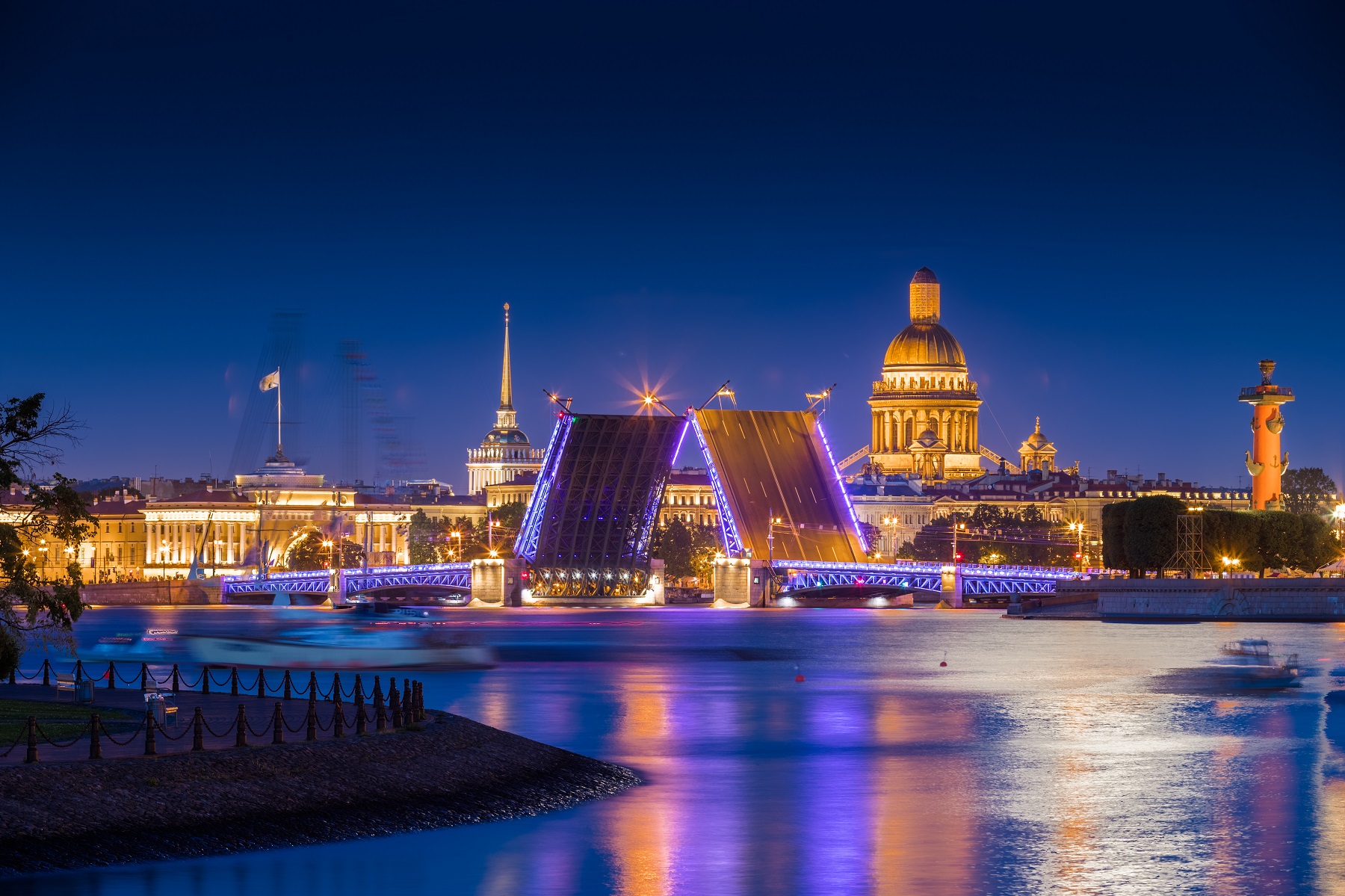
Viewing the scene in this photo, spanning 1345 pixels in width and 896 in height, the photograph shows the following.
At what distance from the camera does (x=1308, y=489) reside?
13012 centimetres

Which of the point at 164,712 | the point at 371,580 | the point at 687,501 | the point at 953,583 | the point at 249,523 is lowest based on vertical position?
the point at 164,712

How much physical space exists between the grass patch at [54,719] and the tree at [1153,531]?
66.1m

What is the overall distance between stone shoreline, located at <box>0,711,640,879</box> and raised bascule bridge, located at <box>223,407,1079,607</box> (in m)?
56.0

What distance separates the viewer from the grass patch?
2248 cm

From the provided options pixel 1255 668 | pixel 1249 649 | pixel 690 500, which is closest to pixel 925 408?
pixel 690 500

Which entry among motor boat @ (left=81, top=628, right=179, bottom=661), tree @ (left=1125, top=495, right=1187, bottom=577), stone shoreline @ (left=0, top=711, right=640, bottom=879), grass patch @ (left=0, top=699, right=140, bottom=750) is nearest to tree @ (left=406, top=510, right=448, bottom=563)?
tree @ (left=1125, top=495, right=1187, bottom=577)

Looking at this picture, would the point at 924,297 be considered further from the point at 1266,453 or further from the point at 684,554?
the point at 1266,453

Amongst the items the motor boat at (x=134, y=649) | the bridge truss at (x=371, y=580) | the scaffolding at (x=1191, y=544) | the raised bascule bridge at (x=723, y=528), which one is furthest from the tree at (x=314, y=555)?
the motor boat at (x=134, y=649)

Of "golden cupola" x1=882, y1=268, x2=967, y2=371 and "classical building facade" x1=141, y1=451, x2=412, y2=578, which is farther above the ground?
"golden cupola" x1=882, y1=268, x2=967, y2=371

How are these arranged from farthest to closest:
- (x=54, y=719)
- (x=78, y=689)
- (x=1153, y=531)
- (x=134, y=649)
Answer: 1. (x=1153, y=531)
2. (x=134, y=649)
3. (x=78, y=689)
4. (x=54, y=719)

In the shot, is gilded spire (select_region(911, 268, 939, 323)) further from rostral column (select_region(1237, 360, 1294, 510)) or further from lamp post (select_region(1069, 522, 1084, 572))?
rostral column (select_region(1237, 360, 1294, 510))

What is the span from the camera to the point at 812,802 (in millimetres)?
27531

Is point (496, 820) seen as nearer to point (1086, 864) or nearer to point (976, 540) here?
point (1086, 864)

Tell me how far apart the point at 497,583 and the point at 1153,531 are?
30397 millimetres
